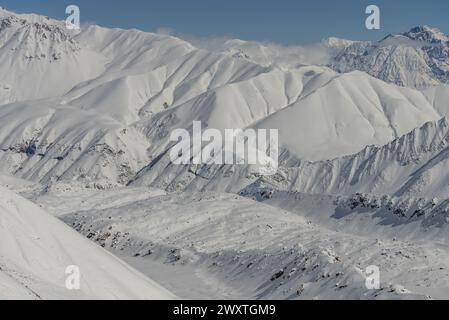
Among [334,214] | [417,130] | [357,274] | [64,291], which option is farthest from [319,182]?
[64,291]

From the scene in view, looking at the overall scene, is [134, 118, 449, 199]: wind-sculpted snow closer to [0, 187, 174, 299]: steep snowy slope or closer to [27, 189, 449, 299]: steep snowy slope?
[27, 189, 449, 299]: steep snowy slope

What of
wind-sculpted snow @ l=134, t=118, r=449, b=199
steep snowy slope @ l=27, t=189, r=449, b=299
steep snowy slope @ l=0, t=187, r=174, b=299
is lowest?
wind-sculpted snow @ l=134, t=118, r=449, b=199

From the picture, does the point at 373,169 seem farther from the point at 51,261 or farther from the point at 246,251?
the point at 51,261

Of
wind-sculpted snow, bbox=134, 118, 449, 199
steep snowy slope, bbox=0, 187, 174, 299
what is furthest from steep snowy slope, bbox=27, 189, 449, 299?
wind-sculpted snow, bbox=134, 118, 449, 199

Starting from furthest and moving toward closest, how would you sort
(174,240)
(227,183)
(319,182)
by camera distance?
(227,183)
(319,182)
(174,240)

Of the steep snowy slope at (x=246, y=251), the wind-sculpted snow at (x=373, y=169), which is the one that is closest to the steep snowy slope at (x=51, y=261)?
the steep snowy slope at (x=246, y=251)

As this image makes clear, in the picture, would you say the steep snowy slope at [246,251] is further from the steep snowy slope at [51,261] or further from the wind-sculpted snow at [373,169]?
the wind-sculpted snow at [373,169]

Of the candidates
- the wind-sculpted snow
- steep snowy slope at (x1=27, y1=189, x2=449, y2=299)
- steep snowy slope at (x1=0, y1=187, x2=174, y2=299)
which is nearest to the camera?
steep snowy slope at (x1=0, y1=187, x2=174, y2=299)
